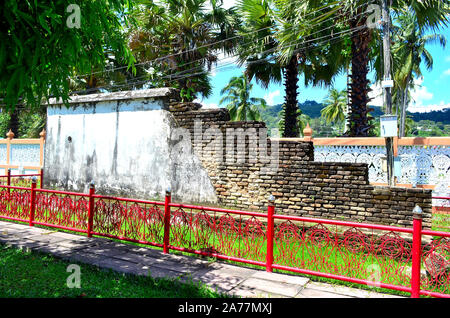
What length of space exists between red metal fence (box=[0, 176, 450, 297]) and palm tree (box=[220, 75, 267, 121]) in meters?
33.6

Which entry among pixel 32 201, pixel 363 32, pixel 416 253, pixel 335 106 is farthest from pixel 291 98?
pixel 335 106

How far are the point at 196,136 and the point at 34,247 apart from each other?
3.95 metres

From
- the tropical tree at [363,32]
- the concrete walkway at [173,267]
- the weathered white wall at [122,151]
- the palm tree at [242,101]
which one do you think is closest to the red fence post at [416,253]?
the concrete walkway at [173,267]

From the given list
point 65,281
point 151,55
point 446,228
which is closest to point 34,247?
point 65,281

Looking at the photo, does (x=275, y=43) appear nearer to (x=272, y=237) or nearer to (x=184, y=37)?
(x=184, y=37)

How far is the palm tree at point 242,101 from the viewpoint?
39969mm

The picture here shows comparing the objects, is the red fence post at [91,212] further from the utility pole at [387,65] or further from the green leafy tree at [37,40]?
the utility pole at [387,65]

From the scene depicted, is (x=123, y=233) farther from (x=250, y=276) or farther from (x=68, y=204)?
(x=250, y=276)

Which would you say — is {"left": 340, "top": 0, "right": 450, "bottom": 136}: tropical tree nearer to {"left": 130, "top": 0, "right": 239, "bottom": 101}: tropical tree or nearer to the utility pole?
the utility pole

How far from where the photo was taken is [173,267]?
15.7 feet

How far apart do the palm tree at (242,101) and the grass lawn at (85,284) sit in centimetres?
3587

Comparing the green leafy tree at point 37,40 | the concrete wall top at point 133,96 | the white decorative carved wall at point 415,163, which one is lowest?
the white decorative carved wall at point 415,163

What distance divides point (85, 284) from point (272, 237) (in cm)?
253

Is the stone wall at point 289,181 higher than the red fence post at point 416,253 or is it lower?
higher
